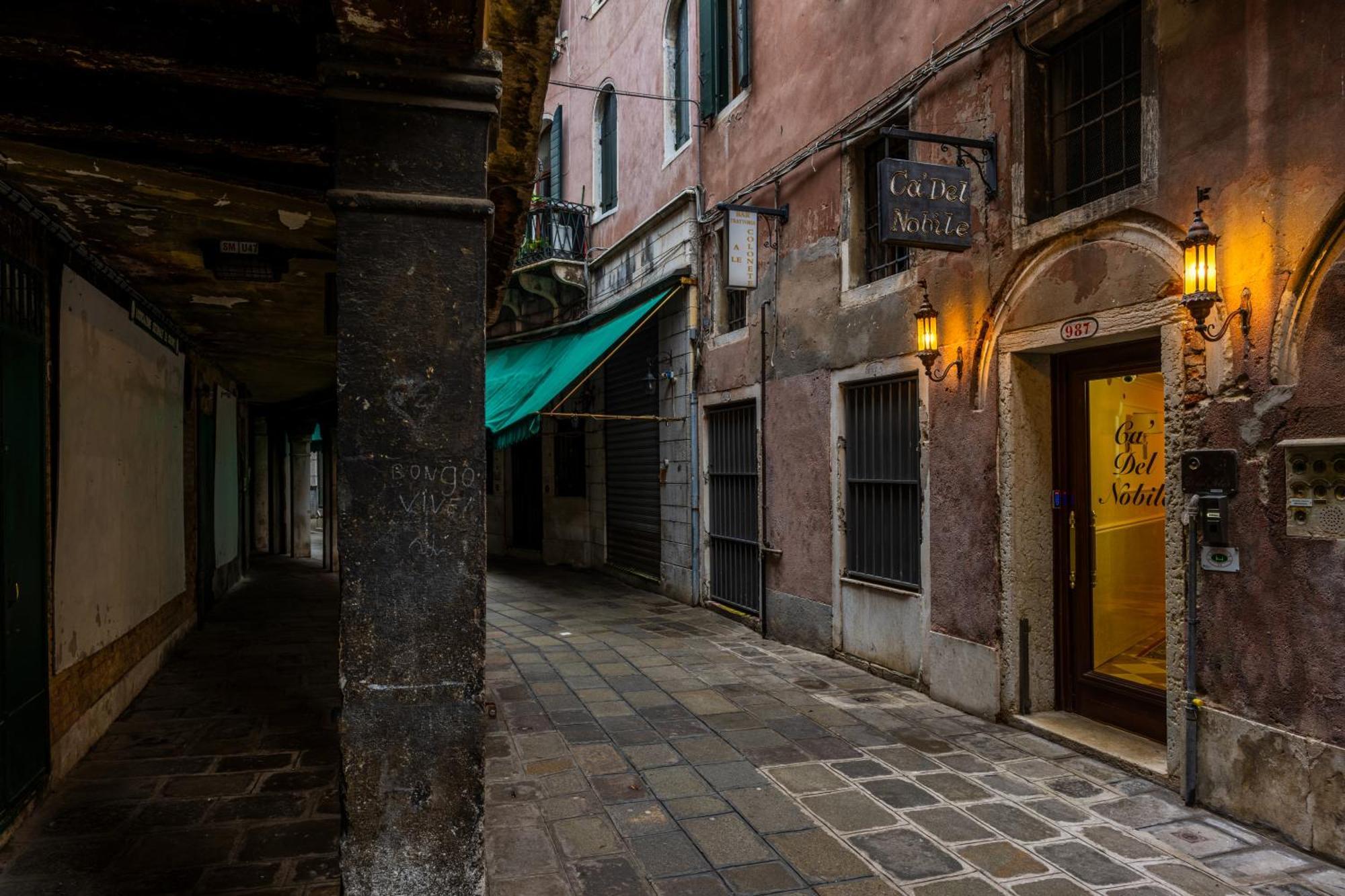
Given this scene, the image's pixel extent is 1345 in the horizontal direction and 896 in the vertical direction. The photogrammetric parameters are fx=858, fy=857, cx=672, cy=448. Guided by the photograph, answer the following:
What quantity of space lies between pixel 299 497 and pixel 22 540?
1788 cm

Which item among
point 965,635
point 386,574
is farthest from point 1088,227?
point 386,574

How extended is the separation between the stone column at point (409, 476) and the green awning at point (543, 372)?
307 inches

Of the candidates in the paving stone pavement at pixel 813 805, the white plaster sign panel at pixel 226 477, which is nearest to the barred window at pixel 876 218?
the paving stone pavement at pixel 813 805

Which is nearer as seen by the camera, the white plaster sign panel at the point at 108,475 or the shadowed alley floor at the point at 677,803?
the shadowed alley floor at the point at 677,803

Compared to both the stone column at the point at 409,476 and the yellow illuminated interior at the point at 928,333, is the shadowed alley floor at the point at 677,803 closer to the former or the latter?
the stone column at the point at 409,476

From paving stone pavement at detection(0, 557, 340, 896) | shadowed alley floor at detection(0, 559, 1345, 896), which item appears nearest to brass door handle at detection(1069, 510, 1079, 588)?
shadowed alley floor at detection(0, 559, 1345, 896)

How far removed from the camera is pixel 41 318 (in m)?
4.89

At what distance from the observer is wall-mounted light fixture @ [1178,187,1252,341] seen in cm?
443

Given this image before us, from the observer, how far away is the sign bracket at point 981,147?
243 inches

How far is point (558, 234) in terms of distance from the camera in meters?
15.1

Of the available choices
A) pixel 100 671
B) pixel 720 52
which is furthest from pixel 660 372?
pixel 100 671

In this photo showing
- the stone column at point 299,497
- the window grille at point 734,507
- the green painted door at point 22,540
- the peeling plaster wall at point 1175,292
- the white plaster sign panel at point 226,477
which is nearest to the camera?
the peeling plaster wall at point 1175,292

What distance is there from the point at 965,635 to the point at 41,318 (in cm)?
637

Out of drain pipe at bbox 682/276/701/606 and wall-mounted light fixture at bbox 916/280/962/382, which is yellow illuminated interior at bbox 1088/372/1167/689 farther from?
drain pipe at bbox 682/276/701/606
